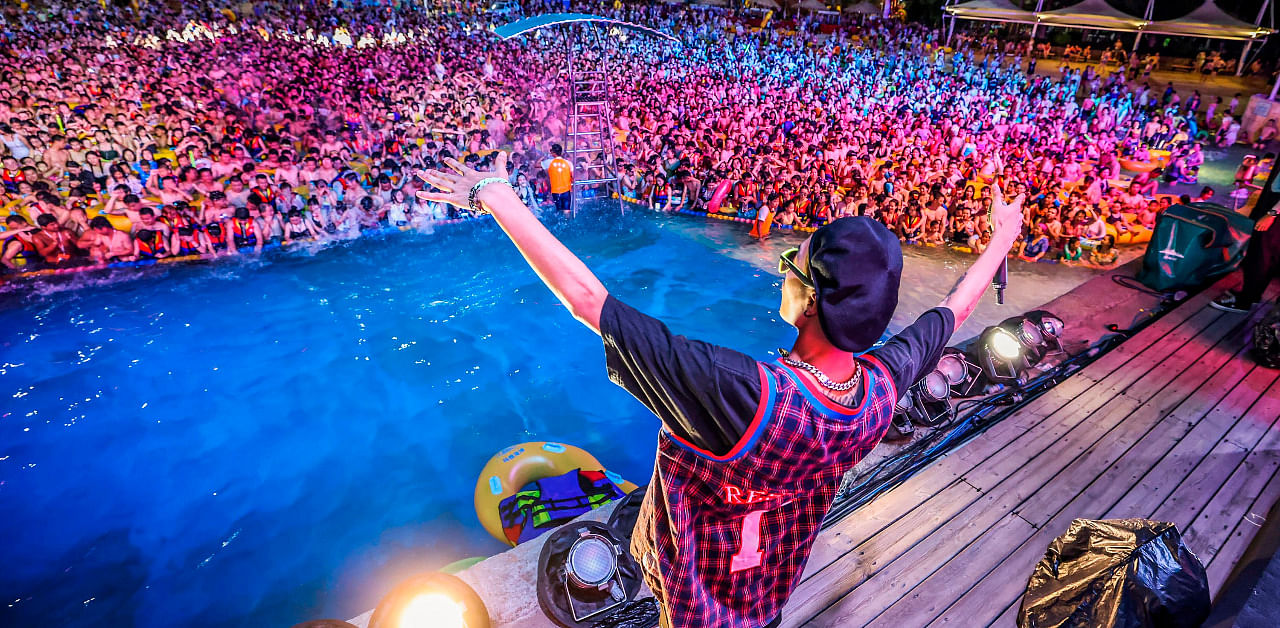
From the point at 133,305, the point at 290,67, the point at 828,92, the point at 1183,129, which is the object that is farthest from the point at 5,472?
the point at 1183,129

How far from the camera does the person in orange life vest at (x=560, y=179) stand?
1032cm

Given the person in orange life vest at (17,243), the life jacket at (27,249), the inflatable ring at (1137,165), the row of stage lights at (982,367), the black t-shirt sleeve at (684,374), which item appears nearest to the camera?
the black t-shirt sleeve at (684,374)

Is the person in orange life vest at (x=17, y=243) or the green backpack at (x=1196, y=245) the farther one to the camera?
the person in orange life vest at (x=17, y=243)

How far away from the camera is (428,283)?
9016 millimetres

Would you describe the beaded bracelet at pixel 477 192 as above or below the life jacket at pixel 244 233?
above

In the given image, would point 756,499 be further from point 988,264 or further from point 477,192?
point 988,264

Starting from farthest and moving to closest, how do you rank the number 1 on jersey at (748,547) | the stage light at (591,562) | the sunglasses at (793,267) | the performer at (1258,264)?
the performer at (1258,264)
the stage light at (591,562)
the number 1 on jersey at (748,547)
the sunglasses at (793,267)

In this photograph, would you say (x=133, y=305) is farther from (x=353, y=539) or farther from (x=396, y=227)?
(x=353, y=539)

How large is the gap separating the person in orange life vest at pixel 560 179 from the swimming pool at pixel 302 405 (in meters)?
1.27

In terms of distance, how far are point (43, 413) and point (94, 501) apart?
1762 millimetres

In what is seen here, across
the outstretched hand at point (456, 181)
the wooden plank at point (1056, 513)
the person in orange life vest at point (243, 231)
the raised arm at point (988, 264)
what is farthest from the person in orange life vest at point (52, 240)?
the wooden plank at point (1056, 513)

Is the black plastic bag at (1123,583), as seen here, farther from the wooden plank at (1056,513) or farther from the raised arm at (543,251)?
the raised arm at (543,251)

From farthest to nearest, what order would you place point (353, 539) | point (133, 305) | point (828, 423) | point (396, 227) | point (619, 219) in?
point (619, 219)
point (396, 227)
point (133, 305)
point (353, 539)
point (828, 423)

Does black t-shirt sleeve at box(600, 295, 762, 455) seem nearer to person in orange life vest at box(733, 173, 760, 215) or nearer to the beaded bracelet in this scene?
the beaded bracelet
